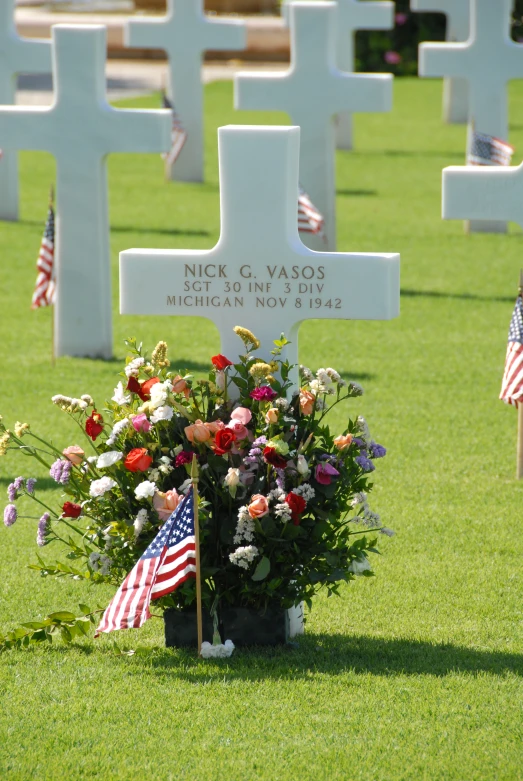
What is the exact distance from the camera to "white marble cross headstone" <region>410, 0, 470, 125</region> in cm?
2188

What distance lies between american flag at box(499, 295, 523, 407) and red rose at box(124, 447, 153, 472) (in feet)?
9.98

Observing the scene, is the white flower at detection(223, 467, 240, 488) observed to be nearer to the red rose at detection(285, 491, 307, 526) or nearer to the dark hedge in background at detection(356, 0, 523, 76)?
the red rose at detection(285, 491, 307, 526)

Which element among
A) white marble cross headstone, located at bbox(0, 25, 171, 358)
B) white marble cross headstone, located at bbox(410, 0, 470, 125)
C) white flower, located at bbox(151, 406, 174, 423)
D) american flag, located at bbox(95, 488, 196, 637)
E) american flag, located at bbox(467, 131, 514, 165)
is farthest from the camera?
white marble cross headstone, located at bbox(410, 0, 470, 125)

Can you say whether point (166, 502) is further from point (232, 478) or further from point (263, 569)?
point (263, 569)

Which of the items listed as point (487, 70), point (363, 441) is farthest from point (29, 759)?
point (487, 70)

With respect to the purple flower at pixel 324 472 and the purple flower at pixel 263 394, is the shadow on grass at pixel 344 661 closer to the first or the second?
the purple flower at pixel 324 472

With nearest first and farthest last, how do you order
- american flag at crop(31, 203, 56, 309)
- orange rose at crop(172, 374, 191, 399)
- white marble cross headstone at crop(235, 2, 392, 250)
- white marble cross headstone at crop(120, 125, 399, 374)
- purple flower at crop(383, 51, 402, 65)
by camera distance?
orange rose at crop(172, 374, 191, 399), white marble cross headstone at crop(120, 125, 399, 374), american flag at crop(31, 203, 56, 309), white marble cross headstone at crop(235, 2, 392, 250), purple flower at crop(383, 51, 402, 65)

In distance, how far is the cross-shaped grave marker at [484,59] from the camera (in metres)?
15.4

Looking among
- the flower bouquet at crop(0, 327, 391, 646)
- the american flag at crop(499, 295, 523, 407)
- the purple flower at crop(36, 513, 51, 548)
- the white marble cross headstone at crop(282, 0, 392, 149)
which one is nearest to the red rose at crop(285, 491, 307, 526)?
the flower bouquet at crop(0, 327, 391, 646)

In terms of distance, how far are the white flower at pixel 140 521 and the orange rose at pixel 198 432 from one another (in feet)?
1.15

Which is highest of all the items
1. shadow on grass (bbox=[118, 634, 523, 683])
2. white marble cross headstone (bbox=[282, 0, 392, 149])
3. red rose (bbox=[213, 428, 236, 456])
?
white marble cross headstone (bbox=[282, 0, 392, 149])

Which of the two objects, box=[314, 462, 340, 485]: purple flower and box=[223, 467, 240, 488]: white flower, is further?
box=[314, 462, 340, 485]: purple flower

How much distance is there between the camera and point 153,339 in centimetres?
1162

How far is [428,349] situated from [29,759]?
24.0ft
